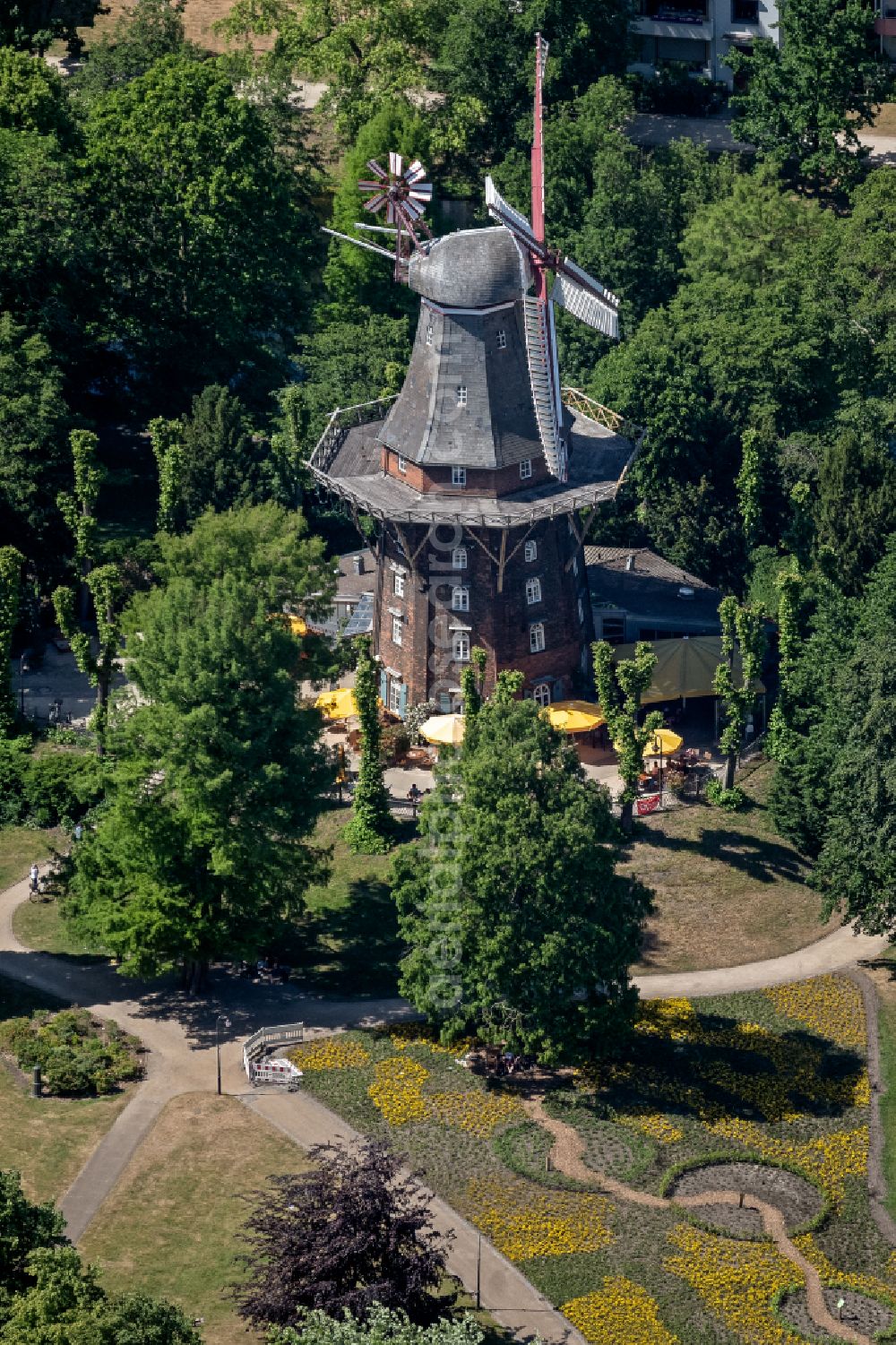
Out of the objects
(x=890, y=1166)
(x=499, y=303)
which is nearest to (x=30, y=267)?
(x=499, y=303)

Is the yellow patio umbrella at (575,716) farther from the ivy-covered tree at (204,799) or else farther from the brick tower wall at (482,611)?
the ivy-covered tree at (204,799)

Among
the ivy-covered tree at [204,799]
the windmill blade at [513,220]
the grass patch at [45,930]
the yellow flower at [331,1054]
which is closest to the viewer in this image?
the yellow flower at [331,1054]

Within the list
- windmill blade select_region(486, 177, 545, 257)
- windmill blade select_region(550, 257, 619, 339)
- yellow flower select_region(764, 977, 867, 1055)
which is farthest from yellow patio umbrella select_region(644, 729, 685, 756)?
windmill blade select_region(486, 177, 545, 257)

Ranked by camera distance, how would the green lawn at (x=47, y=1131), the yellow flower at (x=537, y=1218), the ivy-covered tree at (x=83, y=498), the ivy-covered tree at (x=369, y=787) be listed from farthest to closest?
the ivy-covered tree at (x=83, y=498) < the ivy-covered tree at (x=369, y=787) < the green lawn at (x=47, y=1131) < the yellow flower at (x=537, y=1218)

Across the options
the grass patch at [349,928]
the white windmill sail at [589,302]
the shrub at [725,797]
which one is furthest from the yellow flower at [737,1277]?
the white windmill sail at [589,302]

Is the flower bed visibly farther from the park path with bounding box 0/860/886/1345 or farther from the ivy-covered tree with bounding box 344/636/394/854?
the ivy-covered tree with bounding box 344/636/394/854

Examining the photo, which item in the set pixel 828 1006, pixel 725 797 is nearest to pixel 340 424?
pixel 725 797

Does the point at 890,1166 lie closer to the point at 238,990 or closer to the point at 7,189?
the point at 238,990
